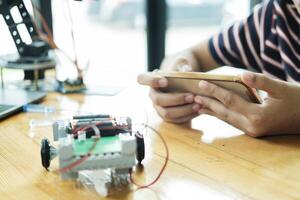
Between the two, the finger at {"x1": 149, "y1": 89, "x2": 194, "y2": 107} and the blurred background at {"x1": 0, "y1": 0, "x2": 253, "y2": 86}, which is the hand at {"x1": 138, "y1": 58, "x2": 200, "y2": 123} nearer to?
the finger at {"x1": 149, "y1": 89, "x2": 194, "y2": 107}

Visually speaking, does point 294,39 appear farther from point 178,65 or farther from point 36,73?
point 36,73

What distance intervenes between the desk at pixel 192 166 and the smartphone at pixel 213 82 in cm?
8

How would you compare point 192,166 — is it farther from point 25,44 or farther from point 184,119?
point 25,44

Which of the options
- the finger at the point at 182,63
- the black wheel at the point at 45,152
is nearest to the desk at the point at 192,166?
the black wheel at the point at 45,152

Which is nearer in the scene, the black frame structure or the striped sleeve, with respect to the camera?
the striped sleeve

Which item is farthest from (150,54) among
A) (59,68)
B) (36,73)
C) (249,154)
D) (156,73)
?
(249,154)

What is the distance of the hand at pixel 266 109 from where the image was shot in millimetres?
742

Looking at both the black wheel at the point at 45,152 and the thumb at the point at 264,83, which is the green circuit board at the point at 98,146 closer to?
the black wheel at the point at 45,152

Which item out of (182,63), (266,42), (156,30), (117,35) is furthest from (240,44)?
(117,35)

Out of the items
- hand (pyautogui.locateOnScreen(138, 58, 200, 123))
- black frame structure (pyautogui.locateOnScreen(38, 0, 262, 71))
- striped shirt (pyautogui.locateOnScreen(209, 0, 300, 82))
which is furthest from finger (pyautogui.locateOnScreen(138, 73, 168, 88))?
black frame structure (pyautogui.locateOnScreen(38, 0, 262, 71))

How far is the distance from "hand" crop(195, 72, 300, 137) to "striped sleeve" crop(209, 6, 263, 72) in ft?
1.55

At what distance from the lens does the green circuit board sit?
510mm

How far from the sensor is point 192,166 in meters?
0.63

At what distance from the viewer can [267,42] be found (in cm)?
116
